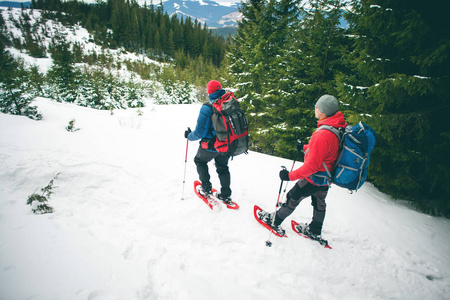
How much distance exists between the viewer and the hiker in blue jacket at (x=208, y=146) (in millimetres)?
3176

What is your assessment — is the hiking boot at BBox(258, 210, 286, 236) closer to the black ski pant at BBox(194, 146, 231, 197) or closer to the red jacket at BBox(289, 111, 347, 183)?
the black ski pant at BBox(194, 146, 231, 197)

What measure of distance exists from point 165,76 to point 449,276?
30.8 m

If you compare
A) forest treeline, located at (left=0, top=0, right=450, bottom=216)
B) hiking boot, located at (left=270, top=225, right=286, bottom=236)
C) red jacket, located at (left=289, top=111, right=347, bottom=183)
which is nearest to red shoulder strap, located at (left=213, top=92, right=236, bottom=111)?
red jacket, located at (left=289, top=111, right=347, bottom=183)

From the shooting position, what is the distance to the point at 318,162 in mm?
2432

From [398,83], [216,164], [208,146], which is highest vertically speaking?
[398,83]

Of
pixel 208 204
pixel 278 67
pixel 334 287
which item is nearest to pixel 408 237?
pixel 334 287

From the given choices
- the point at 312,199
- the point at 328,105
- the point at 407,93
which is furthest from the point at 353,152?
the point at 407,93

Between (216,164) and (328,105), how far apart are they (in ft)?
7.35

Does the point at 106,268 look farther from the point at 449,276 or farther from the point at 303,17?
the point at 303,17

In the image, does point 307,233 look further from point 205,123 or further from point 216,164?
point 205,123

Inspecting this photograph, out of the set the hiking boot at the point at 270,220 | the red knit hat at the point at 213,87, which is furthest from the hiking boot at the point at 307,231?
the red knit hat at the point at 213,87

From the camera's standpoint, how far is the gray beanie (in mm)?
2510

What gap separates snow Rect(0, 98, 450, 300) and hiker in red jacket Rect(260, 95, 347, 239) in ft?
2.14

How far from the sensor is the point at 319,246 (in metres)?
3.16
